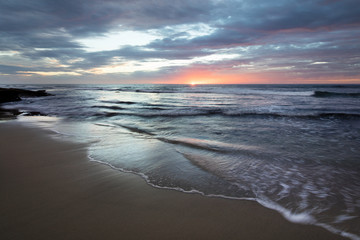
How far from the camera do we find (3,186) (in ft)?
9.66

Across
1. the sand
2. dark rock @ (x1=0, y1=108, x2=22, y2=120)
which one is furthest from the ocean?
dark rock @ (x1=0, y1=108, x2=22, y2=120)

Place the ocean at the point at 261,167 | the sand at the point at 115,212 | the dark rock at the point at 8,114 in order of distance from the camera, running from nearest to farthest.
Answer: the sand at the point at 115,212
the ocean at the point at 261,167
the dark rock at the point at 8,114

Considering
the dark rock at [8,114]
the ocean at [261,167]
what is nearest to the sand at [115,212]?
A: the ocean at [261,167]

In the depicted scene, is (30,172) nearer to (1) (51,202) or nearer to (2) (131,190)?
(1) (51,202)

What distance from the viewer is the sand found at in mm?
1982

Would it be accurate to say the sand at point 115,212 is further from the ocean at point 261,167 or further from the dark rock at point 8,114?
the dark rock at point 8,114

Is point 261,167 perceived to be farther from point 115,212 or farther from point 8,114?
point 8,114

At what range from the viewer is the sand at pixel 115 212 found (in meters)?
1.98

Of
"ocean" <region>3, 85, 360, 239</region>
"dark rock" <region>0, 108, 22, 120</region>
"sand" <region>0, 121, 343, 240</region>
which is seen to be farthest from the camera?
"dark rock" <region>0, 108, 22, 120</region>

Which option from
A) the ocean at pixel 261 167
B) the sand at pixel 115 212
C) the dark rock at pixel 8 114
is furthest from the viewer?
the dark rock at pixel 8 114

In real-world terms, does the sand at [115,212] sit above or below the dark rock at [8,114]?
below

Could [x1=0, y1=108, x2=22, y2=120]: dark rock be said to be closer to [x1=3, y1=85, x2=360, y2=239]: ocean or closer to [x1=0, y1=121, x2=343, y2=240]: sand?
[x1=3, y1=85, x2=360, y2=239]: ocean

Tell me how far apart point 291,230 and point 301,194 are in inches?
38.8

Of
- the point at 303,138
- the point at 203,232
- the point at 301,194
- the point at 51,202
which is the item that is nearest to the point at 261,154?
the point at 301,194
